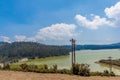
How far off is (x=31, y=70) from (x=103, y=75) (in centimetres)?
620

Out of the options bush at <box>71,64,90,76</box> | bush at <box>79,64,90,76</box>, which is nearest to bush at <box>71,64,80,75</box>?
bush at <box>71,64,90,76</box>

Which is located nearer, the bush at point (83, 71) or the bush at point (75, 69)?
the bush at point (83, 71)

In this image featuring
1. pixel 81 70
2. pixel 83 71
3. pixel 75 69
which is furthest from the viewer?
pixel 75 69

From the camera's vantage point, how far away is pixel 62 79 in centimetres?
1686

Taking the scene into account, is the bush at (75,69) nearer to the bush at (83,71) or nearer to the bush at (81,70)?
the bush at (81,70)

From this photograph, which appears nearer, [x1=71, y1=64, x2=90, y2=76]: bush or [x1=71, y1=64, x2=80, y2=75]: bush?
[x1=71, y1=64, x2=90, y2=76]: bush

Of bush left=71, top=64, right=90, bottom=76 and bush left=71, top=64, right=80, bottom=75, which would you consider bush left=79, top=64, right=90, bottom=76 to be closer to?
bush left=71, top=64, right=90, bottom=76

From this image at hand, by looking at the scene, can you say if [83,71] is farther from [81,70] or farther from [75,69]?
[75,69]

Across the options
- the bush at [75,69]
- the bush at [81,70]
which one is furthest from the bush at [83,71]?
the bush at [75,69]

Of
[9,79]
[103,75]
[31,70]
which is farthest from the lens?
[31,70]

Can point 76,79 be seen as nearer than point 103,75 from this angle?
Yes

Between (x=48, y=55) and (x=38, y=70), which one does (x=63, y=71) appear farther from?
(x=48, y=55)

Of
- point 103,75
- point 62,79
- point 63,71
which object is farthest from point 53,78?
point 103,75

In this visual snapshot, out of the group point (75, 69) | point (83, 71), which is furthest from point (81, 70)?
point (75, 69)
